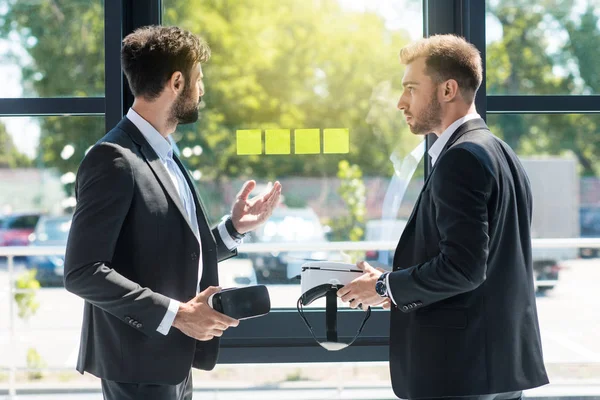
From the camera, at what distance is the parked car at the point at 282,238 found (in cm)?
259

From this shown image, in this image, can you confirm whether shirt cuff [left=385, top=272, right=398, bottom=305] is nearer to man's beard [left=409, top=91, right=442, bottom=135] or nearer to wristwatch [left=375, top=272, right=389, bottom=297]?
wristwatch [left=375, top=272, right=389, bottom=297]

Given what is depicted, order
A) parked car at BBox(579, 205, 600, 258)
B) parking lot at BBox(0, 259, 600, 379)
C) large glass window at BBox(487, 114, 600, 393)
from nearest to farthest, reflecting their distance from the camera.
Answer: large glass window at BBox(487, 114, 600, 393)
parked car at BBox(579, 205, 600, 258)
parking lot at BBox(0, 259, 600, 379)

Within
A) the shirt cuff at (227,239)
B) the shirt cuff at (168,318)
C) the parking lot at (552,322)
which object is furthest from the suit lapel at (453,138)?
the parking lot at (552,322)

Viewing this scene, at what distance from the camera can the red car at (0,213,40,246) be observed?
733 centimetres

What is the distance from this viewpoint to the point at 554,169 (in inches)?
116

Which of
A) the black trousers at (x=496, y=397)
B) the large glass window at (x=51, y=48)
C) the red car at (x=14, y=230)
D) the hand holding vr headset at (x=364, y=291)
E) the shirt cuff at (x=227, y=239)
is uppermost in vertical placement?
the large glass window at (x=51, y=48)

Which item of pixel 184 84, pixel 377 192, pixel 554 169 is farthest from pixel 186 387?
pixel 554 169

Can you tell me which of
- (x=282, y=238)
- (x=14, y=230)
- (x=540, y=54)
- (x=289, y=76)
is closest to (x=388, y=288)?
(x=282, y=238)

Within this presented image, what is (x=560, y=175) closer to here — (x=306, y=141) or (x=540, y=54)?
(x=540, y=54)

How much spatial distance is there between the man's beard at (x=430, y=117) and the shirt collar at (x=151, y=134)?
0.70 m

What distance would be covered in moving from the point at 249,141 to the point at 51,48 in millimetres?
839

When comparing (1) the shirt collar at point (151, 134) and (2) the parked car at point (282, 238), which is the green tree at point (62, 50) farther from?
(1) the shirt collar at point (151, 134)

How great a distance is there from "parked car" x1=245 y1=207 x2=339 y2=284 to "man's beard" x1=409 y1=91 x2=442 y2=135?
89 cm

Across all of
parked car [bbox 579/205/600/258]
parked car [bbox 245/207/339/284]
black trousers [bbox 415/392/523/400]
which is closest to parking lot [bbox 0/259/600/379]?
parked car [bbox 579/205/600/258]
